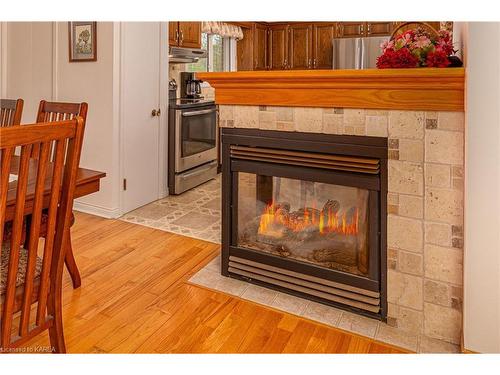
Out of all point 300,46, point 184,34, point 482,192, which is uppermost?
point 300,46

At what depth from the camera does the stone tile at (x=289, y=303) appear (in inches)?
81.0

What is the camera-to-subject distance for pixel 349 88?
5.99 feet

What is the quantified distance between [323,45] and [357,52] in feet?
2.04

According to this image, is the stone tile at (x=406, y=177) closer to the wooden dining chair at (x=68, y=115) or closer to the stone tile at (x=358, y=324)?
the stone tile at (x=358, y=324)

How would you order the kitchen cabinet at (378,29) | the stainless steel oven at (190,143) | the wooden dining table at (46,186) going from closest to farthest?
the wooden dining table at (46,186), the stainless steel oven at (190,143), the kitchen cabinet at (378,29)

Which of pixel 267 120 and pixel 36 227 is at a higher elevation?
pixel 267 120

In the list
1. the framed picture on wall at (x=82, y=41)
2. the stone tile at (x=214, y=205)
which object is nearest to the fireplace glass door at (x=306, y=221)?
the stone tile at (x=214, y=205)

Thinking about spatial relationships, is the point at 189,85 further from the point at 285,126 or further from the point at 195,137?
the point at 285,126

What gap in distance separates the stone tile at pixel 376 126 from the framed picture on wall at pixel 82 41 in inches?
98.1

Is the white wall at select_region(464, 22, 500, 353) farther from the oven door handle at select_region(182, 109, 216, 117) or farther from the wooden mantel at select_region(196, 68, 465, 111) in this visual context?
the oven door handle at select_region(182, 109, 216, 117)

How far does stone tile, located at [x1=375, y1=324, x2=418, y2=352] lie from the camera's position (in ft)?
5.84

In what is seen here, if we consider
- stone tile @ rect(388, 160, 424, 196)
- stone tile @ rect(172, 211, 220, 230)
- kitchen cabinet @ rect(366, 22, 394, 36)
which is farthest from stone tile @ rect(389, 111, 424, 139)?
kitchen cabinet @ rect(366, 22, 394, 36)

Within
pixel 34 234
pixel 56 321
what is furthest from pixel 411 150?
pixel 56 321

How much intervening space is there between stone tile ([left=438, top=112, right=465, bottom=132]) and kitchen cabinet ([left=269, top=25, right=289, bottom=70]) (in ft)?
14.5
